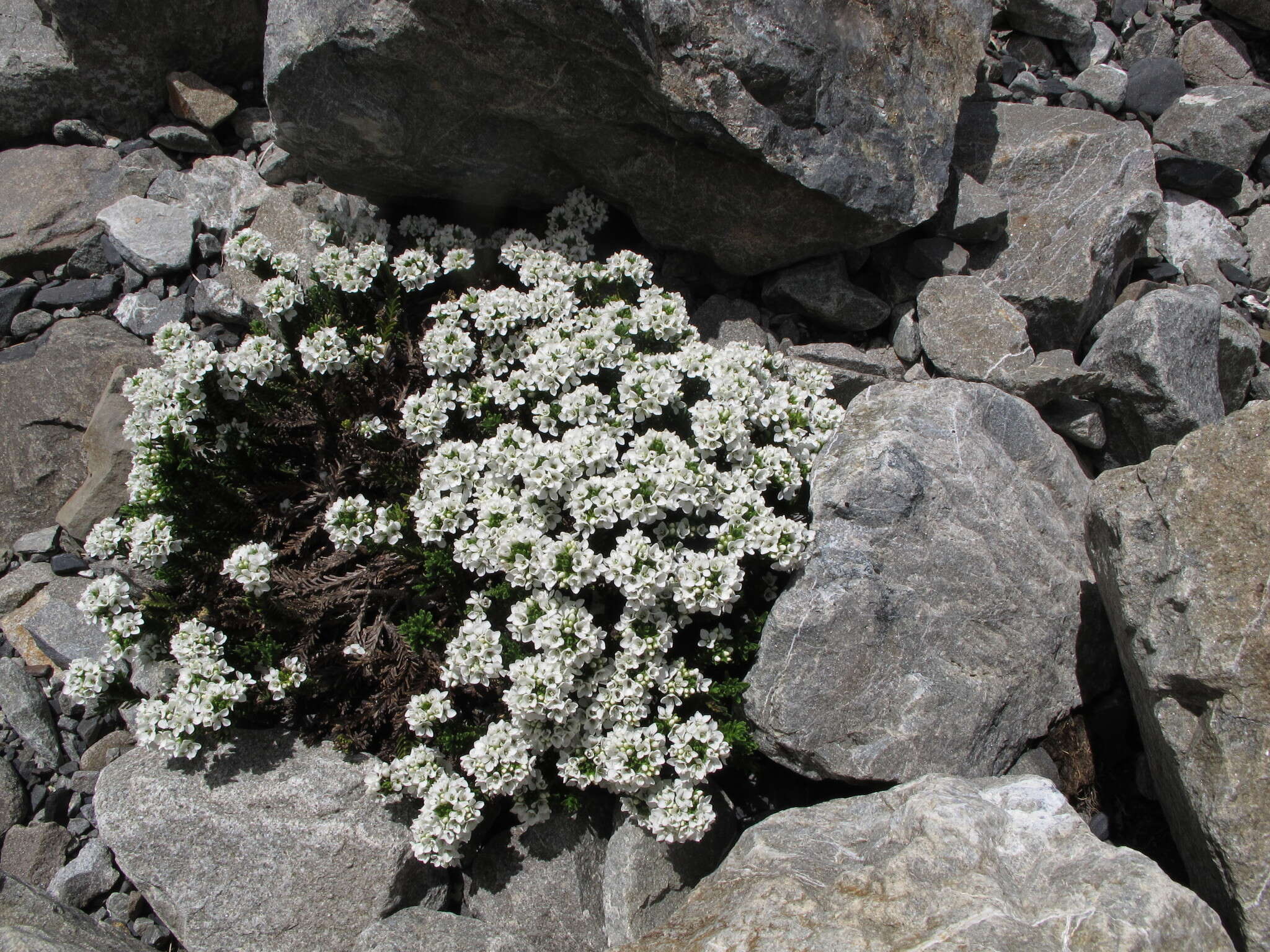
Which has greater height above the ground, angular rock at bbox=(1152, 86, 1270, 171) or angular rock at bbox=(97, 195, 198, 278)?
angular rock at bbox=(1152, 86, 1270, 171)

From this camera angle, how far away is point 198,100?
342 inches

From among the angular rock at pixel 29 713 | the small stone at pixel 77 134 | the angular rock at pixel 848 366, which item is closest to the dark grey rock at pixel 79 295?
the small stone at pixel 77 134

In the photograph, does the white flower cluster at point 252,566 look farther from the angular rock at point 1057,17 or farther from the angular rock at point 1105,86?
the angular rock at point 1057,17

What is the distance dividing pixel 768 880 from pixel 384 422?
3910mm

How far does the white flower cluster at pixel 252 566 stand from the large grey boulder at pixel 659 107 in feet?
10.2

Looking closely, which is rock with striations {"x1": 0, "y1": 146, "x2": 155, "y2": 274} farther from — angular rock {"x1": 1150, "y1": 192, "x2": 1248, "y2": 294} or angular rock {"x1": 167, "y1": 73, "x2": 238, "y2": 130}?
angular rock {"x1": 1150, "y1": 192, "x2": 1248, "y2": 294}

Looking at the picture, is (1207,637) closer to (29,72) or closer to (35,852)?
(35,852)

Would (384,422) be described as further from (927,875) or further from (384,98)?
(927,875)

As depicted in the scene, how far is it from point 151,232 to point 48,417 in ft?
6.20

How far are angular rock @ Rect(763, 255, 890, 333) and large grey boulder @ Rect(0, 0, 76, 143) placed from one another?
684cm

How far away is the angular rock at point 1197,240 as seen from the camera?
7.91m

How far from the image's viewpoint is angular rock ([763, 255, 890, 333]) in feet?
24.3

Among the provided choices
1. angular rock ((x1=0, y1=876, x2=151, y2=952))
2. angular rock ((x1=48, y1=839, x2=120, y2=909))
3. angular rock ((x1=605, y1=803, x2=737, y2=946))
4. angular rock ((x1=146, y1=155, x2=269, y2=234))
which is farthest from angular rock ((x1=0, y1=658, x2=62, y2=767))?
angular rock ((x1=146, y1=155, x2=269, y2=234))

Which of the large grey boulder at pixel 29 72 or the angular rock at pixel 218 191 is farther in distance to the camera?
the large grey boulder at pixel 29 72
